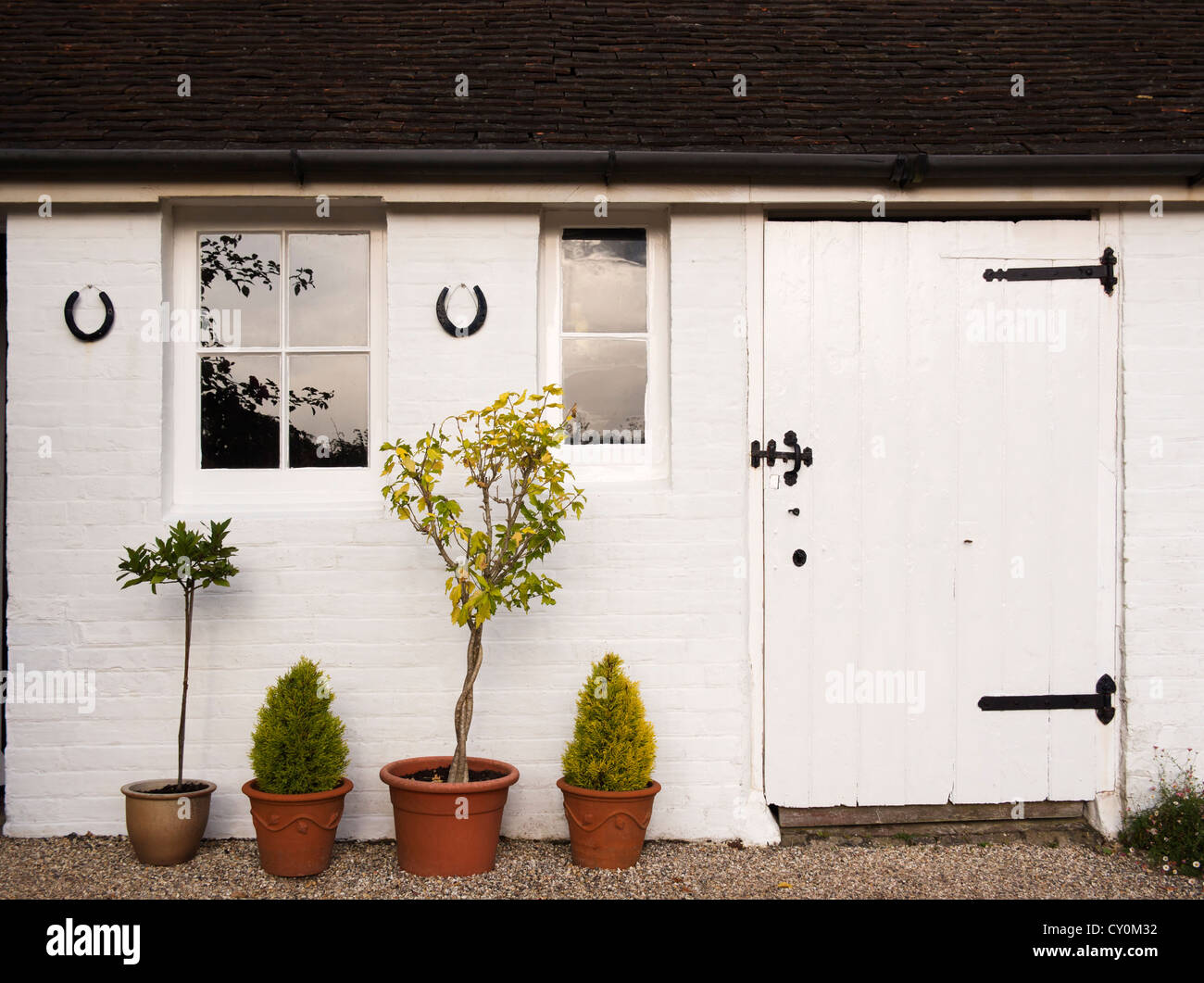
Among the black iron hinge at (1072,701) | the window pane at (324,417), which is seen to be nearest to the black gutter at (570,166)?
the window pane at (324,417)

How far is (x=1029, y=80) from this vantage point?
4.89 metres

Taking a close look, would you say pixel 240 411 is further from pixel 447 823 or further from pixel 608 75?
pixel 608 75

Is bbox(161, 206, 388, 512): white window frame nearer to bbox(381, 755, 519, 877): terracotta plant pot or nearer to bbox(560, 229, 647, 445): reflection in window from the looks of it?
bbox(560, 229, 647, 445): reflection in window

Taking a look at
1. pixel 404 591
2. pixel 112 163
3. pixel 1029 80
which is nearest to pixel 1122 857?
pixel 404 591

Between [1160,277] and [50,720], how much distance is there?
17.1ft

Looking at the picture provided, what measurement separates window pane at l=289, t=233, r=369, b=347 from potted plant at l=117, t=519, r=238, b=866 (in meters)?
0.99

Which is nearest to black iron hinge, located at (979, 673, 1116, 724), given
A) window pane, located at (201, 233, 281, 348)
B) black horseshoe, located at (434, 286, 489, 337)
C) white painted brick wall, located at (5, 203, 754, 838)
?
white painted brick wall, located at (5, 203, 754, 838)

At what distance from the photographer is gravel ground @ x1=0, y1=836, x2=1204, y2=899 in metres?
3.82

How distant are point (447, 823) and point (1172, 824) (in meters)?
3.01

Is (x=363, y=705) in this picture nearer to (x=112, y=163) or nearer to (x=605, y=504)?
(x=605, y=504)

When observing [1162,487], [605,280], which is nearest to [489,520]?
[605,280]

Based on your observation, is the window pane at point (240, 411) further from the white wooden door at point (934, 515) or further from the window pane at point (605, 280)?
the white wooden door at point (934, 515)

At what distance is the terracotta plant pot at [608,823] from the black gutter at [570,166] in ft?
8.39

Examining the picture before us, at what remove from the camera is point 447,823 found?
152 inches
